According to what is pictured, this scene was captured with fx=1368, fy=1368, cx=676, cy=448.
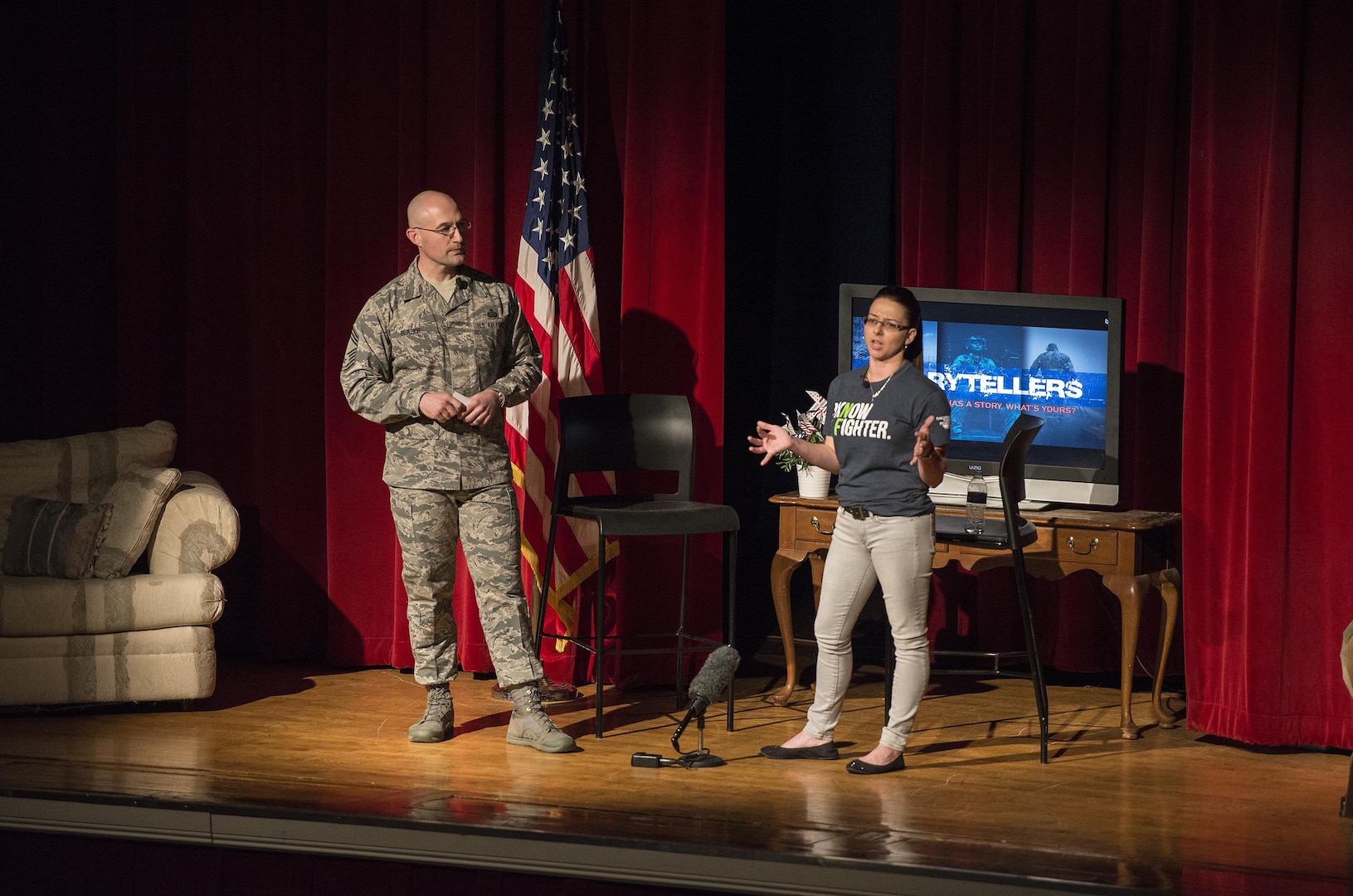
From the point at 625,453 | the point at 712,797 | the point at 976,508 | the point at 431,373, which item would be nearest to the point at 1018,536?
the point at 976,508

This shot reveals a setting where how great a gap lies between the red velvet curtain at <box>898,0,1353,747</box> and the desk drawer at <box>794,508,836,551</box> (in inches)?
46.4

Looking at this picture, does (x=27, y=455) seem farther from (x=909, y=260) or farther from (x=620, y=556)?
(x=909, y=260)

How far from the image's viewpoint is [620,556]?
5.18 meters

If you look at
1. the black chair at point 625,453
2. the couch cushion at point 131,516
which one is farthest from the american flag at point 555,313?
the couch cushion at point 131,516

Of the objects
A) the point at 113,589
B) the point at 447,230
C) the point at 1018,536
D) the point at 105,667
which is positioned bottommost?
the point at 105,667

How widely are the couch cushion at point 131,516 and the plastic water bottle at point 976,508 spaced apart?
2789mm

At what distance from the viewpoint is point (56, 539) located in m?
4.70

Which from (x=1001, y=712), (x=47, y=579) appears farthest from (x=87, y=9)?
(x=1001, y=712)

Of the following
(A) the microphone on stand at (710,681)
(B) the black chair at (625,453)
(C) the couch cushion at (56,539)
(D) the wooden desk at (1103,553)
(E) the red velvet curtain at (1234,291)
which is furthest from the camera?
(B) the black chair at (625,453)

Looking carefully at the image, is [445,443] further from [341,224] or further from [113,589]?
[341,224]

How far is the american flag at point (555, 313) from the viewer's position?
5.02 metres

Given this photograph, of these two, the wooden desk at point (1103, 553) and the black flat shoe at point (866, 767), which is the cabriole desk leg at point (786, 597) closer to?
the wooden desk at point (1103, 553)

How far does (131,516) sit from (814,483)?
2401 mm

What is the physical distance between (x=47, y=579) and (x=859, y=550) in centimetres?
276
